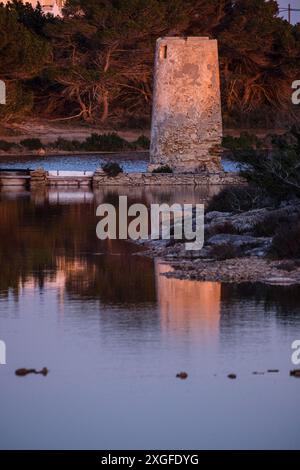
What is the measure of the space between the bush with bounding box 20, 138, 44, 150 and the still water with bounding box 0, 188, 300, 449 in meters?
24.5

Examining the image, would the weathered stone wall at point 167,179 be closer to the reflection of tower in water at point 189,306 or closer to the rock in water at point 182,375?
the reflection of tower in water at point 189,306

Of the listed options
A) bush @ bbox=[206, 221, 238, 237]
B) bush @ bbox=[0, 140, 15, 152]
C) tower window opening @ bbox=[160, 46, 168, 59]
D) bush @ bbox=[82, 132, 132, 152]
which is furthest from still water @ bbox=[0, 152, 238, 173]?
bush @ bbox=[206, 221, 238, 237]

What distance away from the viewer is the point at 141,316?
1157 cm

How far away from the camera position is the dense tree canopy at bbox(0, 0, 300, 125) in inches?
1572

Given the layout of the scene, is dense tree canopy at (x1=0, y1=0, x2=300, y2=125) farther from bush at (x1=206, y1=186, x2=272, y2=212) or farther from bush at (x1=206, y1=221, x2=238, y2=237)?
bush at (x1=206, y1=221, x2=238, y2=237)

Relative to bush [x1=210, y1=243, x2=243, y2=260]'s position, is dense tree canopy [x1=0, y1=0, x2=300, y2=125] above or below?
above

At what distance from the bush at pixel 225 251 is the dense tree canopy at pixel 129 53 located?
2325 centimetres

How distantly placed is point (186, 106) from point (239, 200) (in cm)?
1391

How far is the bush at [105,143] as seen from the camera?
1598 inches

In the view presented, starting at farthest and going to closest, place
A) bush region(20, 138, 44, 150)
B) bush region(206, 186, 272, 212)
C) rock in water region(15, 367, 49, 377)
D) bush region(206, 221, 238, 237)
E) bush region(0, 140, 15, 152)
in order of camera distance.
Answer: bush region(20, 138, 44, 150), bush region(0, 140, 15, 152), bush region(206, 186, 272, 212), bush region(206, 221, 238, 237), rock in water region(15, 367, 49, 377)

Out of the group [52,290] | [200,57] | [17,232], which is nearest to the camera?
[52,290]

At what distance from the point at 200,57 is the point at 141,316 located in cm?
2197

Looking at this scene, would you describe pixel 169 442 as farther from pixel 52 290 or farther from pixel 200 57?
pixel 200 57
